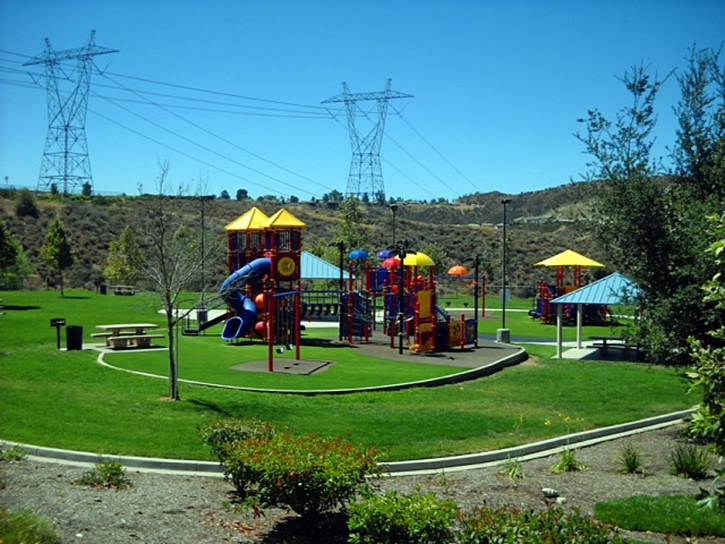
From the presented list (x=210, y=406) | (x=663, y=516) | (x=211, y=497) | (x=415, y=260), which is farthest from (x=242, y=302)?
(x=663, y=516)

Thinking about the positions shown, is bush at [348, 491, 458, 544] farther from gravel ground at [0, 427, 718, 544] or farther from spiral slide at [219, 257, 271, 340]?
spiral slide at [219, 257, 271, 340]

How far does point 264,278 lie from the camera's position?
29781mm

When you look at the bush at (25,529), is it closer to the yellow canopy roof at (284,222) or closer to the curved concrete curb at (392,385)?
the curved concrete curb at (392,385)

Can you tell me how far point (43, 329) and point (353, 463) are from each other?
2211 centimetres

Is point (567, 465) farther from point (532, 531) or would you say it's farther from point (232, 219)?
point (232, 219)

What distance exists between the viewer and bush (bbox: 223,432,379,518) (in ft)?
24.6

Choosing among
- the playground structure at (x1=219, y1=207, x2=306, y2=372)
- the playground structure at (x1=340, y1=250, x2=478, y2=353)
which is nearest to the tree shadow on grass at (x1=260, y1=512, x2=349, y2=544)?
the playground structure at (x1=340, y1=250, x2=478, y2=353)

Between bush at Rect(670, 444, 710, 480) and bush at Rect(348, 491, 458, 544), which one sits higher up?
bush at Rect(348, 491, 458, 544)

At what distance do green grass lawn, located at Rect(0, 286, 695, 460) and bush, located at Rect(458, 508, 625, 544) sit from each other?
4038mm

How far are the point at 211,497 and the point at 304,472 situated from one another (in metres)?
2.20

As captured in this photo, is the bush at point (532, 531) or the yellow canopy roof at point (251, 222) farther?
the yellow canopy roof at point (251, 222)

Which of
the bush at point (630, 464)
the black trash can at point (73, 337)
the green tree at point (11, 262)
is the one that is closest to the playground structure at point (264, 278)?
the black trash can at point (73, 337)

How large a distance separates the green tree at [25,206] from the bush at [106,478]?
6629cm

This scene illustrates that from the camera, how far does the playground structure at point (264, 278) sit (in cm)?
2798
